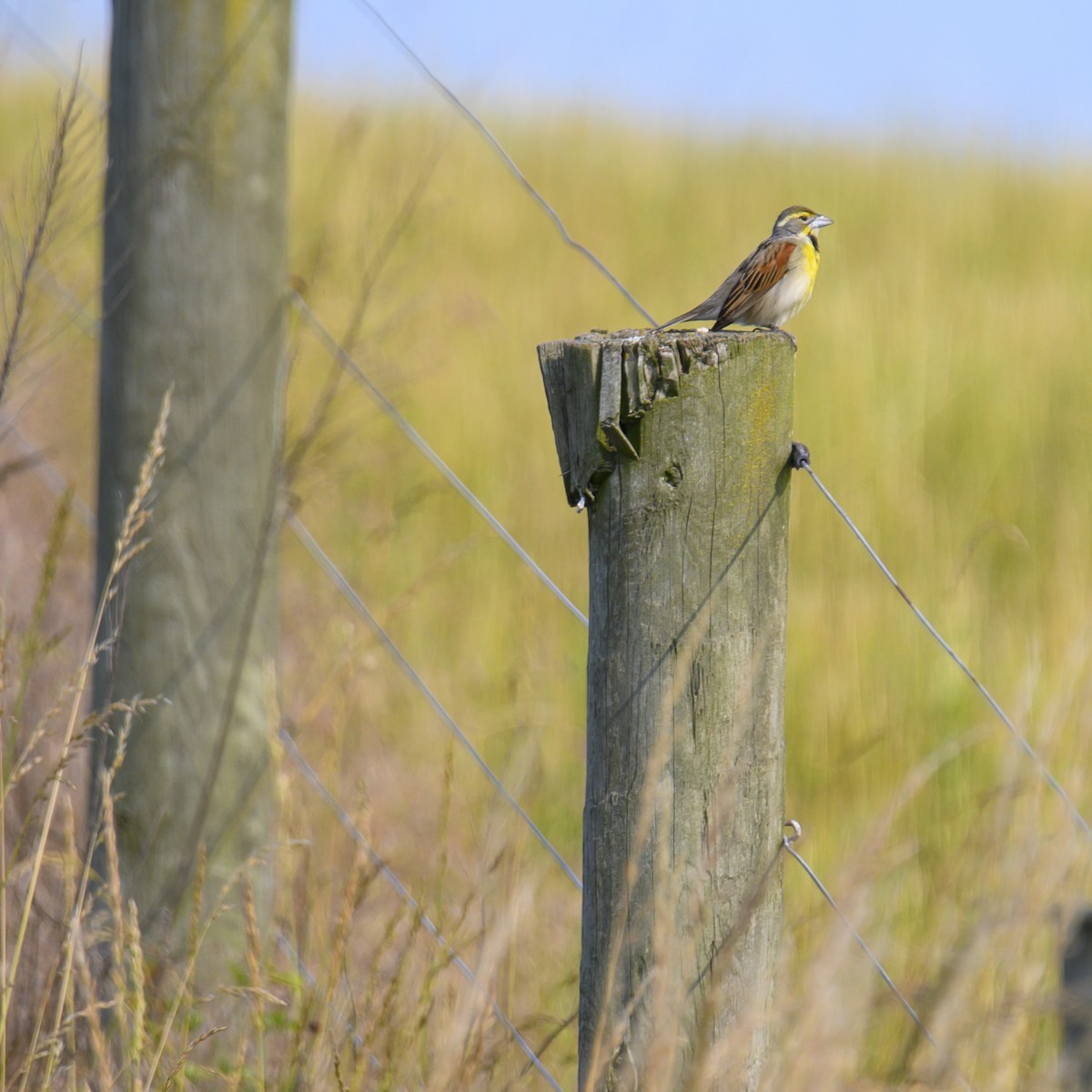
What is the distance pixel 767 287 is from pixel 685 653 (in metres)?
1.68

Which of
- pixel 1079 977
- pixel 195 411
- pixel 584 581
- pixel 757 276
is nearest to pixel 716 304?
pixel 757 276

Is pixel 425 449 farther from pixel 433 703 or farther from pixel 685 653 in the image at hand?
pixel 685 653

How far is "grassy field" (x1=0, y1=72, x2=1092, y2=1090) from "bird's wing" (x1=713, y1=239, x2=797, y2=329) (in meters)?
0.80

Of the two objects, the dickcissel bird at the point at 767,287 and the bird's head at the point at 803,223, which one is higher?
the bird's head at the point at 803,223

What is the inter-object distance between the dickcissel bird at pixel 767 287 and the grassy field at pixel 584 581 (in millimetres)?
787

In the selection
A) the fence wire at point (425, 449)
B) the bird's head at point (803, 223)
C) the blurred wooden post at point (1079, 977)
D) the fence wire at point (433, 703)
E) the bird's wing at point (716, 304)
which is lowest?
the blurred wooden post at point (1079, 977)

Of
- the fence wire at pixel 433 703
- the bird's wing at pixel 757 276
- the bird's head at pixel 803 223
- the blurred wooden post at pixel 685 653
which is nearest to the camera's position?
the blurred wooden post at pixel 685 653

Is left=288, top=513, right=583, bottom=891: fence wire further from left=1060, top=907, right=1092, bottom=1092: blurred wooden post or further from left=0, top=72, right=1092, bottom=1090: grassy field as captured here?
left=1060, top=907, right=1092, bottom=1092: blurred wooden post

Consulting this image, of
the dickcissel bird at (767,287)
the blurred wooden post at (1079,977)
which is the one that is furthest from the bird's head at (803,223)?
the blurred wooden post at (1079,977)

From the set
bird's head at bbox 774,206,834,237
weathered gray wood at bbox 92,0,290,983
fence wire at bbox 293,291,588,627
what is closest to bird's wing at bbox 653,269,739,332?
bird's head at bbox 774,206,834,237

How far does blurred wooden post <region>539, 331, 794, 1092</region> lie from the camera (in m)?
1.46

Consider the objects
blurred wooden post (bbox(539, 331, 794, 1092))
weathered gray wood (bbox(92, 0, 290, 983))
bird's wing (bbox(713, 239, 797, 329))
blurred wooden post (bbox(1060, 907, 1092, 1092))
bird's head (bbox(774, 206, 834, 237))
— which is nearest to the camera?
blurred wooden post (bbox(539, 331, 794, 1092))

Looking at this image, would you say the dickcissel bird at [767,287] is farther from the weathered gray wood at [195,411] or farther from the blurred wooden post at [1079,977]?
the blurred wooden post at [1079,977]

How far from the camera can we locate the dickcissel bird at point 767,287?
290cm
